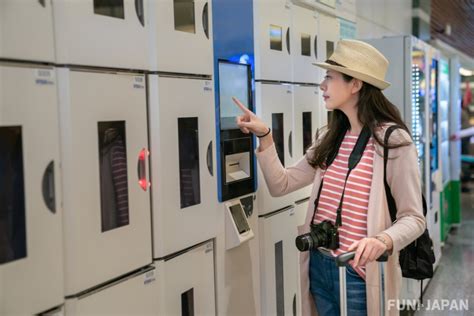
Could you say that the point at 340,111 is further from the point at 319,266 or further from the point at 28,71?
the point at 28,71

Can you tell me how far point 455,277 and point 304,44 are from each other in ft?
10.5

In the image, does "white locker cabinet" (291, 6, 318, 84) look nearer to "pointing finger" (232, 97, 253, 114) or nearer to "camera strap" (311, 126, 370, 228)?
"pointing finger" (232, 97, 253, 114)

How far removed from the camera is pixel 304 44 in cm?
365

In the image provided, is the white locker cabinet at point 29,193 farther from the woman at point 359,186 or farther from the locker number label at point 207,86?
the woman at point 359,186

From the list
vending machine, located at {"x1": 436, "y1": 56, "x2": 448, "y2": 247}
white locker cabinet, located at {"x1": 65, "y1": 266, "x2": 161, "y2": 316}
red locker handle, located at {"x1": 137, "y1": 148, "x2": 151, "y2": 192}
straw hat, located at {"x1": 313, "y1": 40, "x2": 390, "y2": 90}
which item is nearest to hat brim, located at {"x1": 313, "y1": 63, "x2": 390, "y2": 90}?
straw hat, located at {"x1": 313, "y1": 40, "x2": 390, "y2": 90}

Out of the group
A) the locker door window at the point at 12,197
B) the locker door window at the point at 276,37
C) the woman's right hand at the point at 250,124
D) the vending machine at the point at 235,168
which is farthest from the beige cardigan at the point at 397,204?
the locker door window at the point at 12,197

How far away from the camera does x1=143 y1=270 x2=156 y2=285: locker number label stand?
2.30m

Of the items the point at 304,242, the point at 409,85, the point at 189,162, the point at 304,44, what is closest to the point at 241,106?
the point at 189,162

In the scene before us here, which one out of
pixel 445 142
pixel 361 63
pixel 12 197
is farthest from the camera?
pixel 445 142

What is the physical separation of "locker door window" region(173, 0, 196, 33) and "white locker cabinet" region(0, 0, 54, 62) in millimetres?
719

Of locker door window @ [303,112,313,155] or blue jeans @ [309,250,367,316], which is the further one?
locker door window @ [303,112,313,155]

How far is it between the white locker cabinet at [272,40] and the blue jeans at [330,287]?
110 cm

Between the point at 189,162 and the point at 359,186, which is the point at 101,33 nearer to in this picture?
the point at 189,162

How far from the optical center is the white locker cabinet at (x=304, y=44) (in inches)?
137
